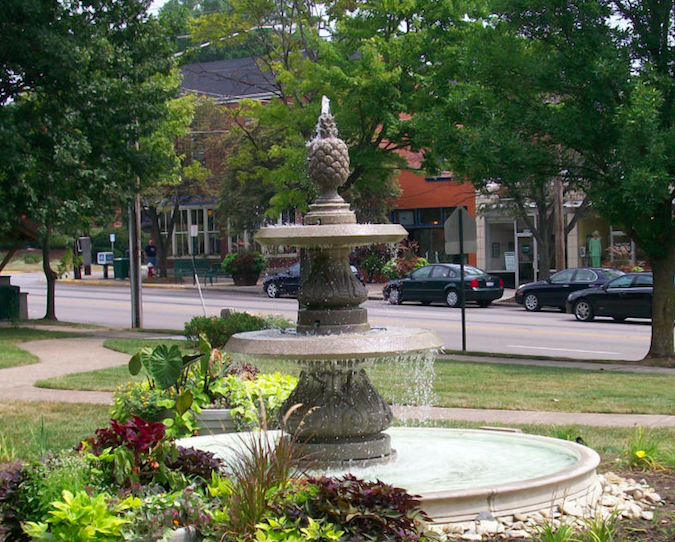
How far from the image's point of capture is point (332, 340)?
683 cm

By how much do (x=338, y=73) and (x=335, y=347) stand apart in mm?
22442

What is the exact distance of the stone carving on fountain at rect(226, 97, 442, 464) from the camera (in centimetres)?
681

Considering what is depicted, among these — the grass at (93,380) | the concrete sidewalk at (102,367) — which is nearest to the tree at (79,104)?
the concrete sidewalk at (102,367)

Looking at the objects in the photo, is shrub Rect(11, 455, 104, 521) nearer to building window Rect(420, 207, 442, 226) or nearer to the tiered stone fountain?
the tiered stone fountain

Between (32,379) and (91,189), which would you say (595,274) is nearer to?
(91,189)

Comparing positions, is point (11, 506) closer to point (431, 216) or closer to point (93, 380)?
point (93, 380)

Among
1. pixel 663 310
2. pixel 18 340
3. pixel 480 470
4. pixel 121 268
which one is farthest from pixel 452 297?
pixel 480 470

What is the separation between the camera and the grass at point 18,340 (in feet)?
57.2

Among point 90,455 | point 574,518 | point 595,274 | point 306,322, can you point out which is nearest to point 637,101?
point 306,322

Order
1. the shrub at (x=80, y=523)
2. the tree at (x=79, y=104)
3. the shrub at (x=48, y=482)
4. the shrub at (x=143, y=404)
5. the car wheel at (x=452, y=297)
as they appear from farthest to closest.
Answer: the car wheel at (x=452, y=297), the tree at (x=79, y=104), the shrub at (x=143, y=404), the shrub at (x=48, y=482), the shrub at (x=80, y=523)

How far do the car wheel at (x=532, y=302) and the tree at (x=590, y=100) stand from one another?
13.6 m

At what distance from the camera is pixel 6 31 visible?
69.2ft

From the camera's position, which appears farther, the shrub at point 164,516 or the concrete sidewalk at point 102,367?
the concrete sidewalk at point 102,367

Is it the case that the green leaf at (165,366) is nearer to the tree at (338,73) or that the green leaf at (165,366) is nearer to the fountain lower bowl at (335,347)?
the fountain lower bowl at (335,347)
